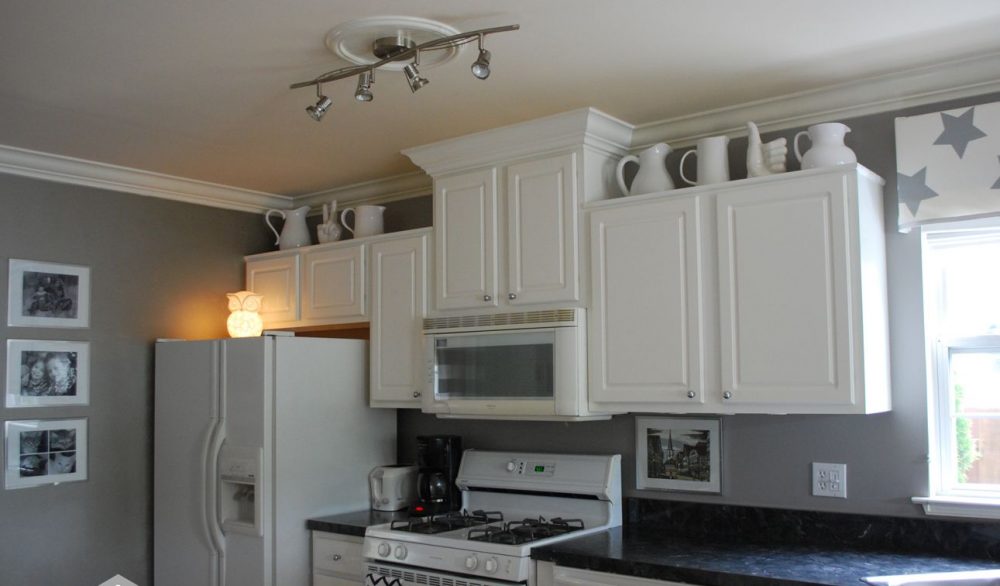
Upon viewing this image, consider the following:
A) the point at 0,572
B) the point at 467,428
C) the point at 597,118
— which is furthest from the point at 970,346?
the point at 0,572

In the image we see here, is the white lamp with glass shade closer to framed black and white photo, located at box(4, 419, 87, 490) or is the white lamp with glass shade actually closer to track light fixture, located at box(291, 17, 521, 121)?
framed black and white photo, located at box(4, 419, 87, 490)

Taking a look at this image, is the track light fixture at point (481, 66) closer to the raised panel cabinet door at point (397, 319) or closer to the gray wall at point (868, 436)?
the gray wall at point (868, 436)

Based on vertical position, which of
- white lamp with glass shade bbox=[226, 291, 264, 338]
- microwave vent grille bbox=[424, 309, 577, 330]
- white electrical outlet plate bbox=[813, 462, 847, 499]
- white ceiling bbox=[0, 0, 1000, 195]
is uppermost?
white ceiling bbox=[0, 0, 1000, 195]

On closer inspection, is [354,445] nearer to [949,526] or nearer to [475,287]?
[475,287]

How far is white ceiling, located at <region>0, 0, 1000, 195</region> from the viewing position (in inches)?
99.7

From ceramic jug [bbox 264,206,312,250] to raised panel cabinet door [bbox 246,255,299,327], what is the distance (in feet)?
0.40

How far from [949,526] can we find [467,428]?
6.76 feet

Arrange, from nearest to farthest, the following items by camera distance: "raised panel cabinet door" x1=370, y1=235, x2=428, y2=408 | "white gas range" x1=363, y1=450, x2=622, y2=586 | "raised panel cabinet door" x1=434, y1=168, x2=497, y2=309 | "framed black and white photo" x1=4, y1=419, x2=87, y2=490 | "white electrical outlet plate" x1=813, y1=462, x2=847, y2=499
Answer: "white electrical outlet plate" x1=813, y1=462, x2=847, y2=499 → "white gas range" x1=363, y1=450, x2=622, y2=586 → "raised panel cabinet door" x1=434, y1=168, x2=497, y2=309 → "framed black and white photo" x1=4, y1=419, x2=87, y2=490 → "raised panel cabinet door" x1=370, y1=235, x2=428, y2=408

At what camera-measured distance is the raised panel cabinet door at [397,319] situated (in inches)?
158

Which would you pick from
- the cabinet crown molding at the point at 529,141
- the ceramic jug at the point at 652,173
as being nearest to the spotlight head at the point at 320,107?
the cabinet crown molding at the point at 529,141

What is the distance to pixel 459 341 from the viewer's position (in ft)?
12.4

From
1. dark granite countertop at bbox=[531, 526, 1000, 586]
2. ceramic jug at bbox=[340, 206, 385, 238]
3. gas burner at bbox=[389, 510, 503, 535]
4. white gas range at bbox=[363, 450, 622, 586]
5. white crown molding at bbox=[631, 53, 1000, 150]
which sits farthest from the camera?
ceramic jug at bbox=[340, 206, 385, 238]

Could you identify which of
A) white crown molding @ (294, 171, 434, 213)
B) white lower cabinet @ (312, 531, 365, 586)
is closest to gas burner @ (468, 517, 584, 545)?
white lower cabinet @ (312, 531, 365, 586)

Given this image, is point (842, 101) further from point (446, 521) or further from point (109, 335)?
point (109, 335)
